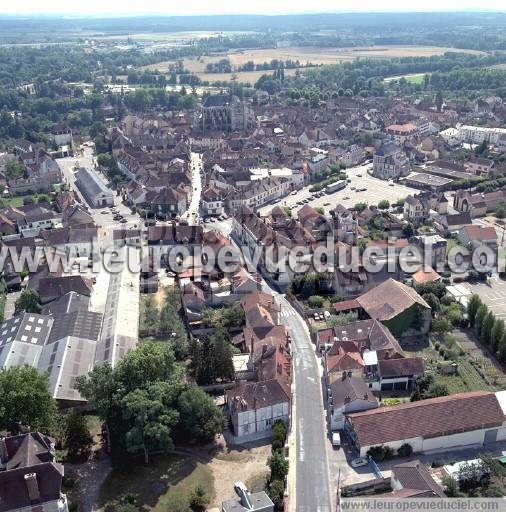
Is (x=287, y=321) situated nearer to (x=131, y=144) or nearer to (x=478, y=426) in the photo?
(x=478, y=426)

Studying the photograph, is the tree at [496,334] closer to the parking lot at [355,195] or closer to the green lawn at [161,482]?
the green lawn at [161,482]

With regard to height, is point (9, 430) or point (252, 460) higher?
point (9, 430)

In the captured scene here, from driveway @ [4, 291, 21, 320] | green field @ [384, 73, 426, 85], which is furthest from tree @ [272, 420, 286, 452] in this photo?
green field @ [384, 73, 426, 85]

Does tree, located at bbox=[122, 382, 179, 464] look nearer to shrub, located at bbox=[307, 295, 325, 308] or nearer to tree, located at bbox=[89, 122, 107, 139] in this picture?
shrub, located at bbox=[307, 295, 325, 308]

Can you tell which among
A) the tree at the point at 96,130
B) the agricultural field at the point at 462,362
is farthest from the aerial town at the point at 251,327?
the tree at the point at 96,130

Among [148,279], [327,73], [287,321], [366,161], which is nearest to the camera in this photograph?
[287,321]

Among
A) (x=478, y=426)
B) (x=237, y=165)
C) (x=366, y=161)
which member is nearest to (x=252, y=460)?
(x=478, y=426)
